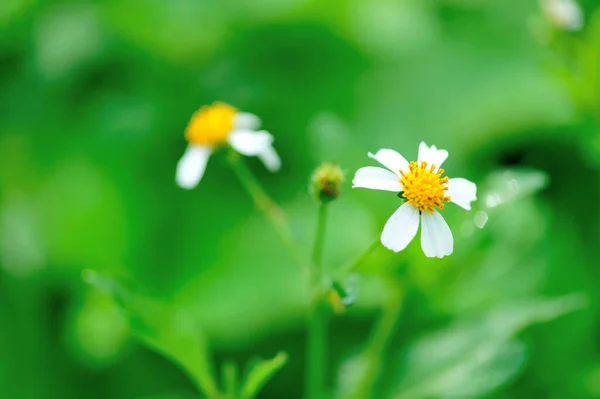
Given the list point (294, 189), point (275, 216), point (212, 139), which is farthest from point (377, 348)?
point (294, 189)

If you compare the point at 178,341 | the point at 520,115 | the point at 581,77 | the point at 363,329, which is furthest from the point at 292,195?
the point at 178,341

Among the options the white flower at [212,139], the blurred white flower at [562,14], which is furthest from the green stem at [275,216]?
the blurred white flower at [562,14]

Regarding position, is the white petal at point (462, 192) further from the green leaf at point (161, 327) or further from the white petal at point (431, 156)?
the green leaf at point (161, 327)

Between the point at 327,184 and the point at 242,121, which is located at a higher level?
the point at 242,121

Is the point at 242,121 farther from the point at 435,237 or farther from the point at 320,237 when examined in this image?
the point at 435,237

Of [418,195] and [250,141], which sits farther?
[250,141]

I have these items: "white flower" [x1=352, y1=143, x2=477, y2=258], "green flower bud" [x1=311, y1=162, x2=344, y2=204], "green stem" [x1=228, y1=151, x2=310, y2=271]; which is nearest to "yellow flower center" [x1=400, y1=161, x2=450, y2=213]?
"white flower" [x1=352, y1=143, x2=477, y2=258]

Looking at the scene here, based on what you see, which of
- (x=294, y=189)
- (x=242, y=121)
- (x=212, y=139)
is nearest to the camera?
(x=212, y=139)
